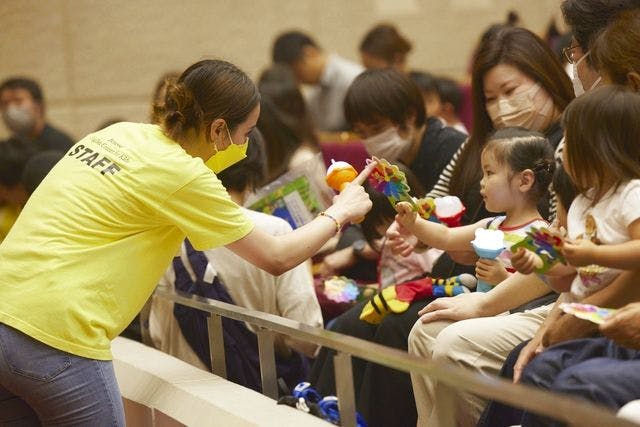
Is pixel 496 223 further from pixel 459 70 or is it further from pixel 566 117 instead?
pixel 459 70

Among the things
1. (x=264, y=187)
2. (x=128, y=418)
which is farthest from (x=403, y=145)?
(x=128, y=418)

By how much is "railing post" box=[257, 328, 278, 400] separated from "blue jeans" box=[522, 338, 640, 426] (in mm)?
902

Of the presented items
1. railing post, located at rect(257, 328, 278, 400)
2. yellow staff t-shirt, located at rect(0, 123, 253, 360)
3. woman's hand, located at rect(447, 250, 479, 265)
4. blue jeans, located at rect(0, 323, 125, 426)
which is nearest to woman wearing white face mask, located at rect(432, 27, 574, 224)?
woman's hand, located at rect(447, 250, 479, 265)

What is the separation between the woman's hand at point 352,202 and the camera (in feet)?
9.91

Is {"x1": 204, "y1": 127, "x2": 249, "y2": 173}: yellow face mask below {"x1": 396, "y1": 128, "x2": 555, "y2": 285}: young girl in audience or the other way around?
A: the other way around

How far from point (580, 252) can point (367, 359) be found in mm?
643

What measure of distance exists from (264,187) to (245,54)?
510cm

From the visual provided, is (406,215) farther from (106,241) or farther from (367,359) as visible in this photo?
(106,241)

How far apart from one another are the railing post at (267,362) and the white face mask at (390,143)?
1.33 meters

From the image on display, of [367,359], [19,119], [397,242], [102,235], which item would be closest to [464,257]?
[397,242]

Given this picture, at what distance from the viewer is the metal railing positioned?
1.92 metres

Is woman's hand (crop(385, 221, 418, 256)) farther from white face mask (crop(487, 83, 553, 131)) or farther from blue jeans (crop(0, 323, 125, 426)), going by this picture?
blue jeans (crop(0, 323, 125, 426))

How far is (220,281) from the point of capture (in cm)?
363

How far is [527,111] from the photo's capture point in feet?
11.9
